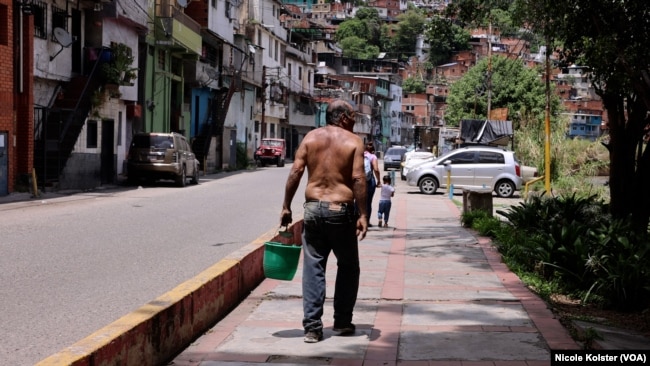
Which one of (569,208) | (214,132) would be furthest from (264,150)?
(569,208)

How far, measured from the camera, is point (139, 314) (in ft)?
19.9

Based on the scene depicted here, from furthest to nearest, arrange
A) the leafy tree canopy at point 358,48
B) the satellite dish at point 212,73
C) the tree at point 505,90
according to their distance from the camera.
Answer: the leafy tree canopy at point 358,48, the tree at point 505,90, the satellite dish at point 212,73

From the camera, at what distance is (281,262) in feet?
23.7

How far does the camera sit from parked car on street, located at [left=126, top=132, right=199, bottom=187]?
30.3 m

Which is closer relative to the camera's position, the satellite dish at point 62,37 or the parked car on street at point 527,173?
the satellite dish at point 62,37

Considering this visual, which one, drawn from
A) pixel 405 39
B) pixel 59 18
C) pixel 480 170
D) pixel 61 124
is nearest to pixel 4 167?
pixel 61 124

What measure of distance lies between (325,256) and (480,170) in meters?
25.0

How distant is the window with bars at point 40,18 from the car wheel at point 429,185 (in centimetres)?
1387

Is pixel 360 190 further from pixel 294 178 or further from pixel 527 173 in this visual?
pixel 527 173

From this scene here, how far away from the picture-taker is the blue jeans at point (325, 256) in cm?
700

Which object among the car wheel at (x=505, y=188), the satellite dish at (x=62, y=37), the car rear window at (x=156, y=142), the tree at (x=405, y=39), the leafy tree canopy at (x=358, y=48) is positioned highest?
the tree at (x=405, y=39)

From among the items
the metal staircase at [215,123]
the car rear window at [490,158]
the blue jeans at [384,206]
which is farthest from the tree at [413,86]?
the blue jeans at [384,206]

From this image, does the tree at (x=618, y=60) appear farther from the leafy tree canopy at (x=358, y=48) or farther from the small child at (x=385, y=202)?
the leafy tree canopy at (x=358, y=48)

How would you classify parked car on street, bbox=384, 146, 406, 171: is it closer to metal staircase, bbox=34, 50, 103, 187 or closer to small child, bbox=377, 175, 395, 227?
metal staircase, bbox=34, 50, 103, 187
